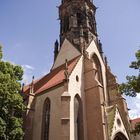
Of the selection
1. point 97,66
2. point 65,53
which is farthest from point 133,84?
point 65,53

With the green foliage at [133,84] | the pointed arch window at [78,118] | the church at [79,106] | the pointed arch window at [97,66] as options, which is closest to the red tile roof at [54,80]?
the church at [79,106]

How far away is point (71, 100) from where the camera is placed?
16.9m

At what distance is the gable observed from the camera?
24.3m

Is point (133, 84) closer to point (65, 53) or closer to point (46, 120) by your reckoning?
point (46, 120)

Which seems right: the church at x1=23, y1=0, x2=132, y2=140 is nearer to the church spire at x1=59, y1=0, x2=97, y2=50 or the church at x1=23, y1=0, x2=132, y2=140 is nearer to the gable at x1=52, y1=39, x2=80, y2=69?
the gable at x1=52, y1=39, x2=80, y2=69

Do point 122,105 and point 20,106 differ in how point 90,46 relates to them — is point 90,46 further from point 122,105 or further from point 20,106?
point 20,106

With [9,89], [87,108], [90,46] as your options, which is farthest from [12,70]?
[90,46]

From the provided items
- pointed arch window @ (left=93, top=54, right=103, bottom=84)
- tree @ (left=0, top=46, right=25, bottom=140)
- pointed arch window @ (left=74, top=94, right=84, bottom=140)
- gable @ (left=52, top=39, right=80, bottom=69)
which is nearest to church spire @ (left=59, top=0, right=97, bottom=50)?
gable @ (left=52, top=39, right=80, bottom=69)

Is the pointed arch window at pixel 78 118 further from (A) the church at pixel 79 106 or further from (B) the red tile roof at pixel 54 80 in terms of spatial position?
(B) the red tile roof at pixel 54 80

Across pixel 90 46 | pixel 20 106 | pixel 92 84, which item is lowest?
pixel 20 106

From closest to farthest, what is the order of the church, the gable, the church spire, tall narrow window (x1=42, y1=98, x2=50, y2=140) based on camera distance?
the church, tall narrow window (x1=42, y1=98, x2=50, y2=140), the gable, the church spire

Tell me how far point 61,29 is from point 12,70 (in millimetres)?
15167

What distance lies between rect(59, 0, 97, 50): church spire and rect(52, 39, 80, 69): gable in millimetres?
613

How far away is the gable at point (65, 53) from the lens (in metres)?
24.3
